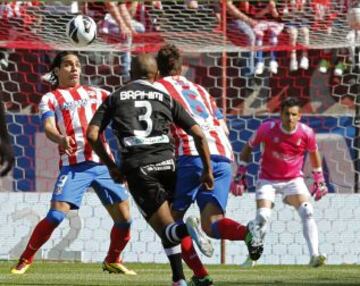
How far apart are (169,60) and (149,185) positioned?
1.60 metres

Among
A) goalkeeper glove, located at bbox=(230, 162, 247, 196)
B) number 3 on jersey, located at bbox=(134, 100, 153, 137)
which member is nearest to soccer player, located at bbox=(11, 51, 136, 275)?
goalkeeper glove, located at bbox=(230, 162, 247, 196)

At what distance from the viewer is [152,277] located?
10.6 meters

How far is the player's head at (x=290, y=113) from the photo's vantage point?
43.4 ft

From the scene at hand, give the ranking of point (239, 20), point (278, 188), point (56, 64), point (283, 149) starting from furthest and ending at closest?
1. point (239, 20)
2. point (283, 149)
3. point (278, 188)
4. point (56, 64)

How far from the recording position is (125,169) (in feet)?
28.8

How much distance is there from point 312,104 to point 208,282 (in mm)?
8086

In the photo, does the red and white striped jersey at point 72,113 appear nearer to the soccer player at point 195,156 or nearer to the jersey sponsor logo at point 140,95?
the soccer player at point 195,156

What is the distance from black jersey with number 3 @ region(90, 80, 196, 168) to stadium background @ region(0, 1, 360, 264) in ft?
18.1

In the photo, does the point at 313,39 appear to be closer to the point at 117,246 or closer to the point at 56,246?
the point at 56,246

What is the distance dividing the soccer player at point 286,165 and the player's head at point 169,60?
10.3 feet

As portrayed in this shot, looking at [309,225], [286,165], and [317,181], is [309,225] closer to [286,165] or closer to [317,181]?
[317,181]

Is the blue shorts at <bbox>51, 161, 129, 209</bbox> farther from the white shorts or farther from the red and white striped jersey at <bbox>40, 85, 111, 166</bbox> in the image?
the white shorts

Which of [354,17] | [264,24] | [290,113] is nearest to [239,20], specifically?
[264,24]

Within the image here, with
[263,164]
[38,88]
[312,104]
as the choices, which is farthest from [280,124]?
[38,88]
